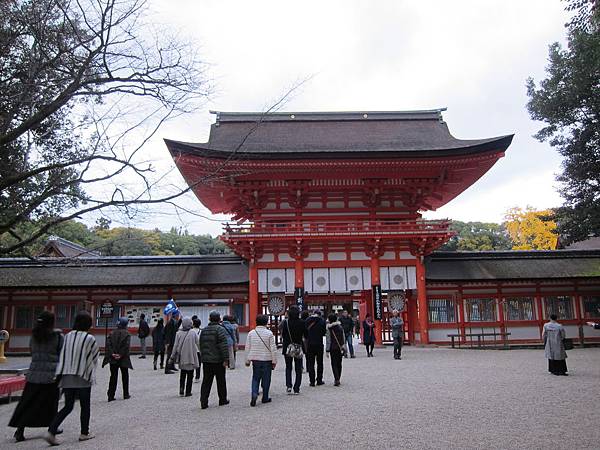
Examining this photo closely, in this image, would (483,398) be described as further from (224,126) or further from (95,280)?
(224,126)

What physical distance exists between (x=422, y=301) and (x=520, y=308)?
4.97 meters

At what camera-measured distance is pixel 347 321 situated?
14.8m

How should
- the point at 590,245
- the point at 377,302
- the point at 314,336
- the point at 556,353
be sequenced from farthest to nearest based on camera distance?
the point at 590,245 < the point at 377,302 < the point at 556,353 < the point at 314,336

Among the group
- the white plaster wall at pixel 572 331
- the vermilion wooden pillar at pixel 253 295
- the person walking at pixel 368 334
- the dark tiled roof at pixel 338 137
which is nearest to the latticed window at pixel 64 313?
the vermilion wooden pillar at pixel 253 295

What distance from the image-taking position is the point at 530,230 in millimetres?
51156

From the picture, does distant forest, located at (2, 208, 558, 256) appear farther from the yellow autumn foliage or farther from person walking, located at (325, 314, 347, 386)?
person walking, located at (325, 314, 347, 386)

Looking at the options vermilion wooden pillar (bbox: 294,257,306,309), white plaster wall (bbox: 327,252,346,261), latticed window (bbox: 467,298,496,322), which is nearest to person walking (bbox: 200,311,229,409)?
vermilion wooden pillar (bbox: 294,257,306,309)

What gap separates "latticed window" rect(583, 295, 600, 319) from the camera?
21606 mm

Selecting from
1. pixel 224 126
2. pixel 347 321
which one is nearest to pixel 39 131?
pixel 347 321

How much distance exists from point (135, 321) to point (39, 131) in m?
10.6

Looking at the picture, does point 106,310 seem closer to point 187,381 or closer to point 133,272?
point 133,272

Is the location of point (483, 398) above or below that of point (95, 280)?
below

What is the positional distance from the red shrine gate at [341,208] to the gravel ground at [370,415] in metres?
9.16

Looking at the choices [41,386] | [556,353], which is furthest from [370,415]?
[556,353]
